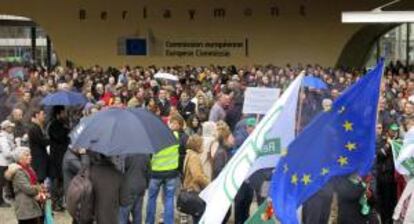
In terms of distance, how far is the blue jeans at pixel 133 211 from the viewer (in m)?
10.4

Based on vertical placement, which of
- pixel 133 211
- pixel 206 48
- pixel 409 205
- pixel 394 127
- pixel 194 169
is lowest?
pixel 133 211

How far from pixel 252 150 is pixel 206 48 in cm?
2962

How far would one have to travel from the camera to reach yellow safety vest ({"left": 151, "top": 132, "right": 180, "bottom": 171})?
1068 cm

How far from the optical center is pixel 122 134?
27.2ft

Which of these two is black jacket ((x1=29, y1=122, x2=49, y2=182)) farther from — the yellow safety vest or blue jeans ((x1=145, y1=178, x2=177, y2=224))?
the yellow safety vest

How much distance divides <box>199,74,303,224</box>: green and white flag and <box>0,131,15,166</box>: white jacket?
17.7ft

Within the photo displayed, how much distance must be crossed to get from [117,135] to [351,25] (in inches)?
1116

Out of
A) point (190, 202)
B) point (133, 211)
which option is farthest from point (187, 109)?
point (190, 202)

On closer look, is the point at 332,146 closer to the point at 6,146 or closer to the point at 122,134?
the point at 122,134

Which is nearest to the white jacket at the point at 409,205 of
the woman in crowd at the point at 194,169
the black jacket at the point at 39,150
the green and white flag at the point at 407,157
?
the green and white flag at the point at 407,157

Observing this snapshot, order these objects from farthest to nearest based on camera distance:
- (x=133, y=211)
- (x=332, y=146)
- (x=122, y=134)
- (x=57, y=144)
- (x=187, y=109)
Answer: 1. (x=187, y=109)
2. (x=57, y=144)
3. (x=133, y=211)
4. (x=122, y=134)
5. (x=332, y=146)

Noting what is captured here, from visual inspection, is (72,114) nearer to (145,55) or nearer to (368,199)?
(368,199)

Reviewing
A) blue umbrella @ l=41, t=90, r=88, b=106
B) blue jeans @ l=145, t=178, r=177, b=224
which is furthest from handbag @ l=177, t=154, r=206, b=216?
blue umbrella @ l=41, t=90, r=88, b=106

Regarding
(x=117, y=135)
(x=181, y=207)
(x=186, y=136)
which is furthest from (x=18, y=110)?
(x=117, y=135)
